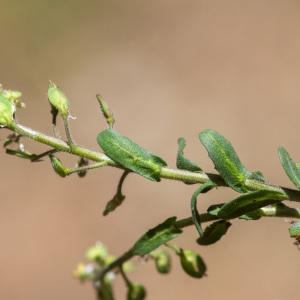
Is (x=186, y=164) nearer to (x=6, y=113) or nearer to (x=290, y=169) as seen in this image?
(x=290, y=169)

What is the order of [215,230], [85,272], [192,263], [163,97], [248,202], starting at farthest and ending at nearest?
[163,97] < [85,272] < [192,263] < [215,230] < [248,202]

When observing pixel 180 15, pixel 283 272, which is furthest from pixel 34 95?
pixel 283 272

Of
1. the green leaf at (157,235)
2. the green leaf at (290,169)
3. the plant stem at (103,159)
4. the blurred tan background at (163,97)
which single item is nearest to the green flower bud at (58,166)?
the plant stem at (103,159)

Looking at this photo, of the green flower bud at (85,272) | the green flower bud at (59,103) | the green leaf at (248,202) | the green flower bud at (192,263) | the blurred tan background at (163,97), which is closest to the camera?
the green leaf at (248,202)

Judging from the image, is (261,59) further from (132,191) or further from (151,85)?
(132,191)

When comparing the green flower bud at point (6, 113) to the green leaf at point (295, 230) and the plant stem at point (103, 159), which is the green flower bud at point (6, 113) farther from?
the green leaf at point (295, 230)

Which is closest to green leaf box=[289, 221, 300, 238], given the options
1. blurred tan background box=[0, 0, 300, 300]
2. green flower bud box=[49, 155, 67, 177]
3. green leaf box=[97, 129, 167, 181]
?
green leaf box=[97, 129, 167, 181]

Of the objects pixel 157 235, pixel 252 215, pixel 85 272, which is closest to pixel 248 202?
pixel 252 215
